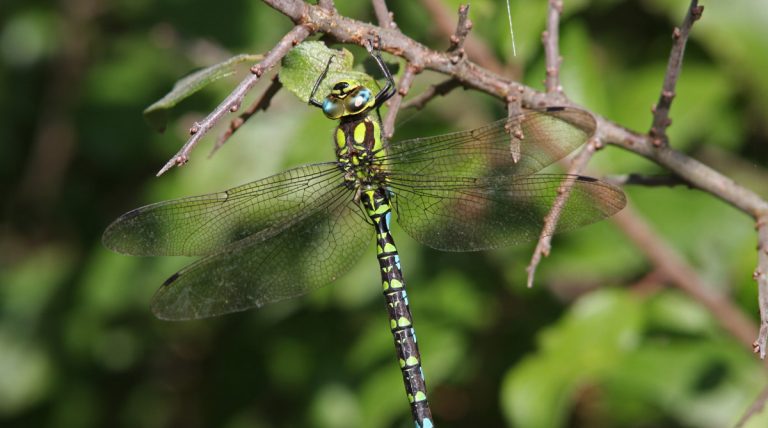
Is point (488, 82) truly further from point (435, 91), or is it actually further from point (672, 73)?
point (672, 73)

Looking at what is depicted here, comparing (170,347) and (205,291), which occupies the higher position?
(170,347)

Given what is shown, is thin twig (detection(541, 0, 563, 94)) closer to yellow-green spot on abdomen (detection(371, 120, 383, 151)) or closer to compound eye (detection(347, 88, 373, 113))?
compound eye (detection(347, 88, 373, 113))

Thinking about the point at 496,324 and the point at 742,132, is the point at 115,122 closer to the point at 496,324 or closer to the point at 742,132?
the point at 496,324

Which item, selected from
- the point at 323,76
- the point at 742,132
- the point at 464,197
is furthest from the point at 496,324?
the point at 323,76

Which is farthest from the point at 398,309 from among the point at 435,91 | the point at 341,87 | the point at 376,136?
the point at 435,91

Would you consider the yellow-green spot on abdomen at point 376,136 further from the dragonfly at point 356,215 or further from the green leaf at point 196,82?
the green leaf at point 196,82

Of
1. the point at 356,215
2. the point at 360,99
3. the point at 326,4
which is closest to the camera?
the point at 326,4
